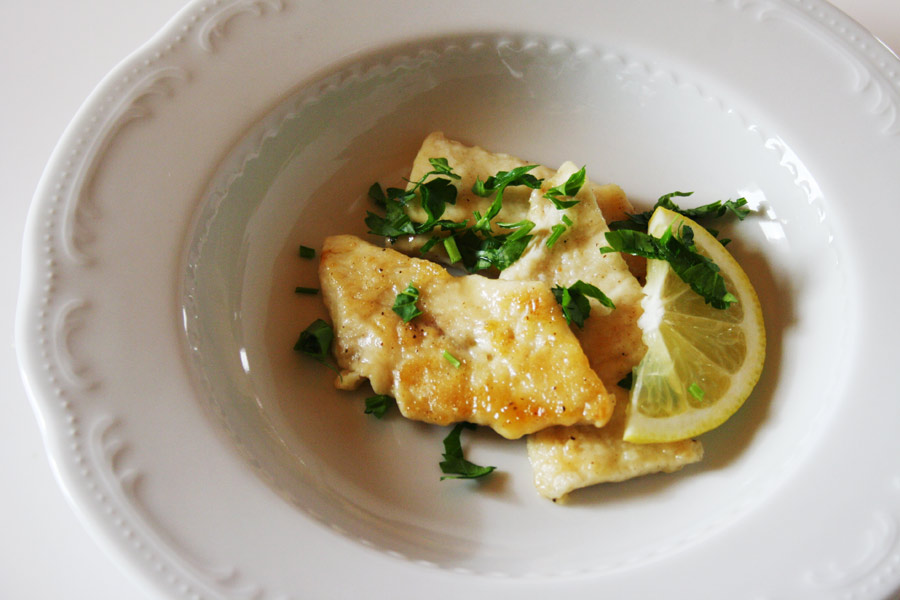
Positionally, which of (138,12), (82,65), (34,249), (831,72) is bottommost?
(34,249)

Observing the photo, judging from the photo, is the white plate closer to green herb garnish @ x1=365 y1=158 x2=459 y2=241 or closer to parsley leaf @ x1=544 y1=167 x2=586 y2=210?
green herb garnish @ x1=365 y1=158 x2=459 y2=241

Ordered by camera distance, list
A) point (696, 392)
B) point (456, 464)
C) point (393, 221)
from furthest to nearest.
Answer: point (393, 221)
point (456, 464)
point (696, 392)

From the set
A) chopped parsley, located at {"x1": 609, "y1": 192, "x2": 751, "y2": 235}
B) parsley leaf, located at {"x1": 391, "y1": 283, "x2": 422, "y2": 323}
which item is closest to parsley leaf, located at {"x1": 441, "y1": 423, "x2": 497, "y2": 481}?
parsley leaf, located at {"x1": 391, "y1": 283, "x2": 422, "y2": 323}

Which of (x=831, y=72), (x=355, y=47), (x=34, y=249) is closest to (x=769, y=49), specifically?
(x=831, y=72)

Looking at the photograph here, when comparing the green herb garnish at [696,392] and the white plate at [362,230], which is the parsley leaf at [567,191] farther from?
the green herb garnish at [696,392]

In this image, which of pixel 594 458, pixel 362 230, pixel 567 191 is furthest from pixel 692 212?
pixel 362 230

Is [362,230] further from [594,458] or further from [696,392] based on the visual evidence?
[696,392]

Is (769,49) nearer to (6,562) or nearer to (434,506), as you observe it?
(434,506)

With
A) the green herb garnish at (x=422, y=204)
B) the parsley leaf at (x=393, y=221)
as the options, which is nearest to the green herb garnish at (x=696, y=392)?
the green herb garnish at (x=422, y=204)
